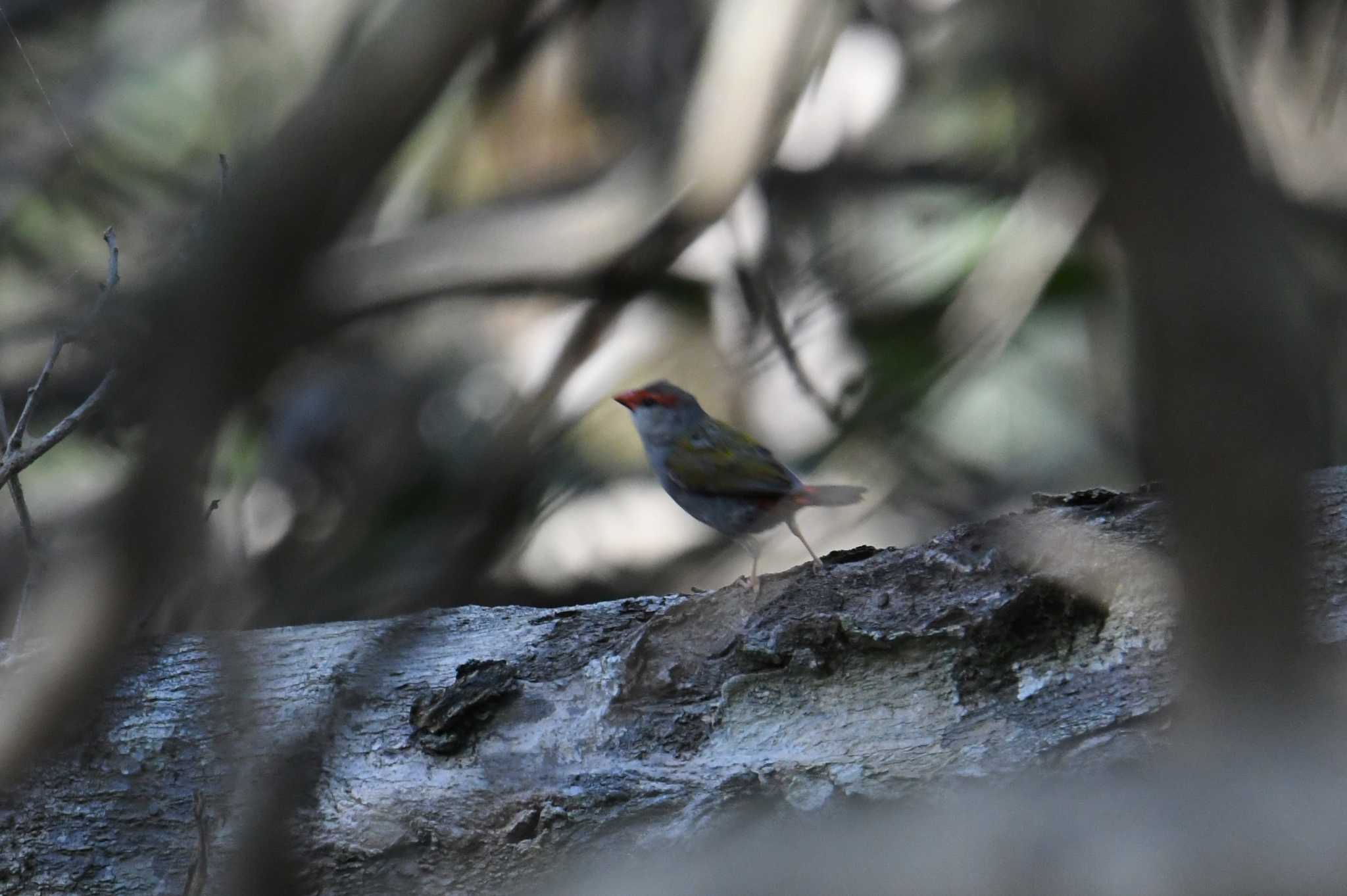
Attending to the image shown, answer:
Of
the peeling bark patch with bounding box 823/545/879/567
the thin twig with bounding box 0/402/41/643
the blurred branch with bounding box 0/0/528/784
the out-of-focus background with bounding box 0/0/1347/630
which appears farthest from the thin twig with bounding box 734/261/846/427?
the blurred branch with bounding box 0/0/528/784

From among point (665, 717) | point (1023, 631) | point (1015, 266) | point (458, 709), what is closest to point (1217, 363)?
point (1023, 631)

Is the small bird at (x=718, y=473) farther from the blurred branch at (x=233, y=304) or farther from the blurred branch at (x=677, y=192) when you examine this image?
the blurred branch at (x=233, y=304)

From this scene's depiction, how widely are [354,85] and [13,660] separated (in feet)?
4.37

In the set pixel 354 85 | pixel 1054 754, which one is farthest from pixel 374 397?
pixel 354 85

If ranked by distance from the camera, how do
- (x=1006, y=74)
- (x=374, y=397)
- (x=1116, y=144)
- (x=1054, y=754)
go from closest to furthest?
(x=1116, y=144)
(x=1054, y=754)
(x=374, y=397)
(x=1006, y=74)

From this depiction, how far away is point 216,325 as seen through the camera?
0.87 metres

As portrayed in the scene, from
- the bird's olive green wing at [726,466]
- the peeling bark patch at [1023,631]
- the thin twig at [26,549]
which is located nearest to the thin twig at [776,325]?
the bird's olive green wing at [726,466]

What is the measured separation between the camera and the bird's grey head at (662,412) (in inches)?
118

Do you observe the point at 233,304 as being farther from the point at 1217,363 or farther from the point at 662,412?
the point at 662,412

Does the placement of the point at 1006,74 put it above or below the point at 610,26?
below

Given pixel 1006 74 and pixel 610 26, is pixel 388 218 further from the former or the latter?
pixel 1006 74

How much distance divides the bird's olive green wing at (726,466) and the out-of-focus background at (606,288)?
198 millimetres

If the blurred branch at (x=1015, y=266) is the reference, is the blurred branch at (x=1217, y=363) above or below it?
below

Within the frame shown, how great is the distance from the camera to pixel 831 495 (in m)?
2.61
